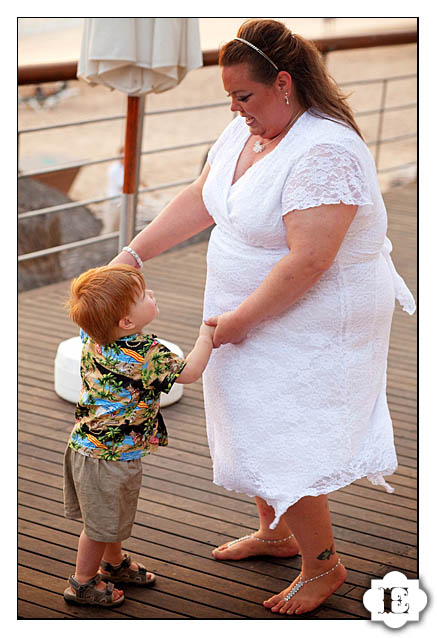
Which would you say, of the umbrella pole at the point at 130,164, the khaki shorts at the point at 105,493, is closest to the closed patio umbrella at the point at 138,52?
the umbrella pole at the point at 130,164

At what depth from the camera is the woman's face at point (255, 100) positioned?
5.91ft

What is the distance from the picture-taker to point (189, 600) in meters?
2.17

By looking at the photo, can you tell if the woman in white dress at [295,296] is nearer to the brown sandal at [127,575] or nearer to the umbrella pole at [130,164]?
the brown sandal at [127,575]

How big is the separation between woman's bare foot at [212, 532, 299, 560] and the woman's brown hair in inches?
47.3

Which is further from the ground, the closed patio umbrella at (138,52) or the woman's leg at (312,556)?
the closed patio umbrella at (138,52)

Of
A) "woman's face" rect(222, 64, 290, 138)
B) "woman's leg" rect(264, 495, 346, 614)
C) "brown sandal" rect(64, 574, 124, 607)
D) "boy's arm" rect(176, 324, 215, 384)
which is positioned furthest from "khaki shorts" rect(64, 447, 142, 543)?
"woman's face" rect(222, 64, 290, 138)

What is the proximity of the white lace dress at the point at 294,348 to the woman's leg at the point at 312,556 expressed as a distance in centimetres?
8

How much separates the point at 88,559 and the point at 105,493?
21 centimetres

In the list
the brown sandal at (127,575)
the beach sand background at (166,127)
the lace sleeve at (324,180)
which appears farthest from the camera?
the beach sand background at (166,127)

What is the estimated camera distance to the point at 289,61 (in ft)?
5.90

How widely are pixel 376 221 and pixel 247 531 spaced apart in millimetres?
1122

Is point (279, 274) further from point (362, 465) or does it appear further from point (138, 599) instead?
point (138, 599)

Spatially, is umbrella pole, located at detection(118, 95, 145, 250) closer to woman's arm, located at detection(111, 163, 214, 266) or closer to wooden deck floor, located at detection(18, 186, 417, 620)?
wooden deck floor, located at detection(18, 186, 417, 620)

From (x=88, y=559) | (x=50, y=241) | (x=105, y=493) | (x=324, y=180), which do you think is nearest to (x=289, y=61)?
(x=324, y=180)
